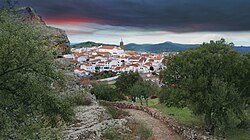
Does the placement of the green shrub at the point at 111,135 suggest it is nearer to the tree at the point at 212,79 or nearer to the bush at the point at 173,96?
the bush at the point at 173,96

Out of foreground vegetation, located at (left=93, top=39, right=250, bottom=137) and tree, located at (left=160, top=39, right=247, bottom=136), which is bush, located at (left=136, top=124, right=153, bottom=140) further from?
tree, located at (left=160, top=39, right=247, bottom=136)

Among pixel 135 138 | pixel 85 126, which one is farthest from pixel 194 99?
pixel 85 126

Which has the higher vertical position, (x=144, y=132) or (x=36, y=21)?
(x=36, y=21)

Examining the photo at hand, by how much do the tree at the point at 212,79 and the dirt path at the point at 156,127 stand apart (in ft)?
9.75

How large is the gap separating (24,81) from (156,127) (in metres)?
18.5

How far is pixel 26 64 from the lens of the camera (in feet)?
43.6

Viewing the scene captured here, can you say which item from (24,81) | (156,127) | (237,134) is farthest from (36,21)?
(237,134)

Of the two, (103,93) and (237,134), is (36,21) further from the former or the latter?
(103,93)

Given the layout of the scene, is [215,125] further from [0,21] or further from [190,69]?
[0,21]

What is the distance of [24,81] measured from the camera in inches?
548

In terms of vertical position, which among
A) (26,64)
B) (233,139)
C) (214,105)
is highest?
(26,64)

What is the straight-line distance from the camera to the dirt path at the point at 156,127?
27.8 meters

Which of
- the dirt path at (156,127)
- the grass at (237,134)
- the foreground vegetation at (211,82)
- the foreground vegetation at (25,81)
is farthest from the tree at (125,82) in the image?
the foreground vegetation at (25,81)

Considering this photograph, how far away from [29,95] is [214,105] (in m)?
19.0
